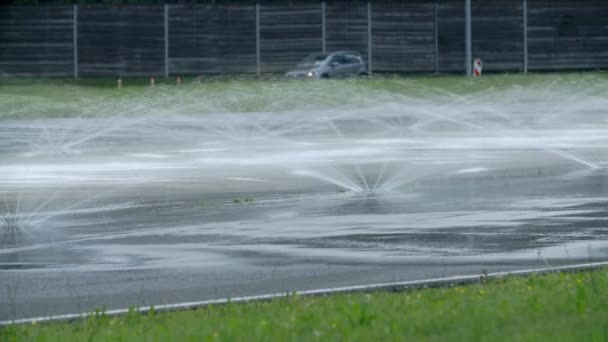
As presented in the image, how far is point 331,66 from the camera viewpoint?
4884 centimetres

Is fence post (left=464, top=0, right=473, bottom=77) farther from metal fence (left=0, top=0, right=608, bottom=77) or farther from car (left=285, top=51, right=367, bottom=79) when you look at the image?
car (left=285, top=51, right=367, bottom=79)

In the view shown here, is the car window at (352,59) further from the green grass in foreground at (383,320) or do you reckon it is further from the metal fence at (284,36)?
the green grass in foreground at (383,320)

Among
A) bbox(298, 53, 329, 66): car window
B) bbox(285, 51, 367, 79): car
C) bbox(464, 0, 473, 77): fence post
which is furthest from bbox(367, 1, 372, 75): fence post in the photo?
bbox(464, 0, 473, 77): fence post

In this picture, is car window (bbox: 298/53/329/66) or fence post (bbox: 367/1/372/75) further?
fence post (bbox: 367/1/372/75)

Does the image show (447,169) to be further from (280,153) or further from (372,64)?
(372,64)

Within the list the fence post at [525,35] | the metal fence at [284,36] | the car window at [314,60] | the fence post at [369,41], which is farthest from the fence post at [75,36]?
the fence post at [525,35]

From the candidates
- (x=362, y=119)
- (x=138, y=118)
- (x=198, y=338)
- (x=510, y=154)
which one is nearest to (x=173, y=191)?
(x=510, y=154)

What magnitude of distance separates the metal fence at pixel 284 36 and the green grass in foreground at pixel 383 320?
130 ft

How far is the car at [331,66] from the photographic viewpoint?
1908 inches

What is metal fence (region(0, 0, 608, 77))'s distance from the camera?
4928 cm

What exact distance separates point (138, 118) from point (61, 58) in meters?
12.2

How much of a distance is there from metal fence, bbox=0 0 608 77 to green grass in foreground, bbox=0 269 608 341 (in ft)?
130

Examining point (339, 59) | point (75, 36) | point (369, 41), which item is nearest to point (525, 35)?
point (369, 41)

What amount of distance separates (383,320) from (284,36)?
136 ft
